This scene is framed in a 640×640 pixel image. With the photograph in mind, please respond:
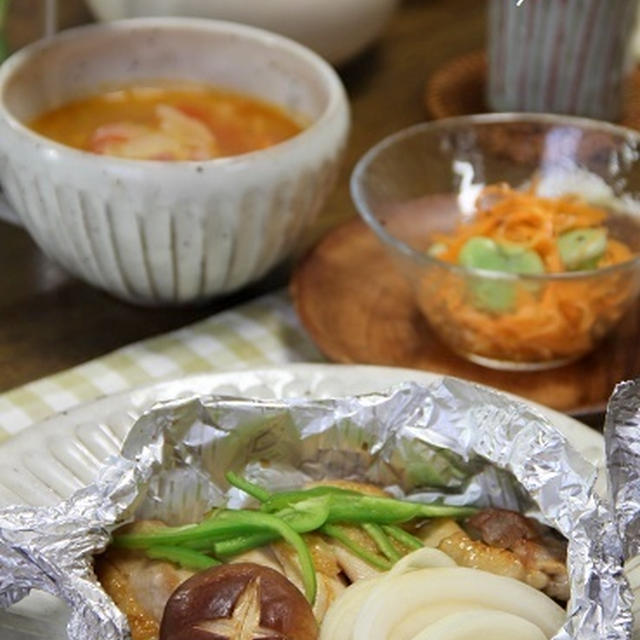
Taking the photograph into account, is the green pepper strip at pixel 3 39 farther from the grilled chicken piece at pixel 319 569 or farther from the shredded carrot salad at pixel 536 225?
the grilled chicken piece at pixel 319 569

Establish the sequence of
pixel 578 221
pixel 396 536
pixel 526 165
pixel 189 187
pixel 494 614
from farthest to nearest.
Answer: pixel 526 165 < pixel 578 221 < pixel 189 187 < pixel 396 536 < pixel 494 614

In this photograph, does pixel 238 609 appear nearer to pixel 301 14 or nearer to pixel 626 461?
pixel 626 461

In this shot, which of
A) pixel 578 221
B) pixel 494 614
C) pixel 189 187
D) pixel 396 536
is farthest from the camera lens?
pixel 578 221

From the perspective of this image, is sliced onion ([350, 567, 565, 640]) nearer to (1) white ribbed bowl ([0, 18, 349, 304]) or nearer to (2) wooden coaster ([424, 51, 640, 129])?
(1) white ribbed bowl ([0, 18, 349, 304])

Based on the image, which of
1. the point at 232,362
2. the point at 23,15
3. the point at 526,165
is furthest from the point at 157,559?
the point at 23,15

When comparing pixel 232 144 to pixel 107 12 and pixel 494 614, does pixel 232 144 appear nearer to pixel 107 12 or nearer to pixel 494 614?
pixel 107 12
